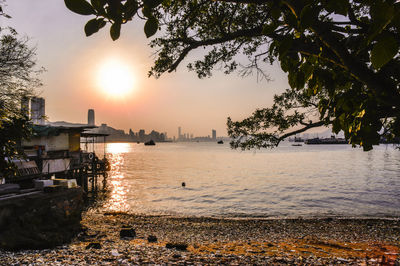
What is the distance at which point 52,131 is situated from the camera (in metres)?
24.6

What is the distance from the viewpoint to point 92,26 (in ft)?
4.56

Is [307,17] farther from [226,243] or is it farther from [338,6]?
[226,243]

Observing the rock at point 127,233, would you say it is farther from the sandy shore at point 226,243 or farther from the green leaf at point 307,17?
the green leaf at point 307,17

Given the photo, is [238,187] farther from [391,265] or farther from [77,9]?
[77,9]

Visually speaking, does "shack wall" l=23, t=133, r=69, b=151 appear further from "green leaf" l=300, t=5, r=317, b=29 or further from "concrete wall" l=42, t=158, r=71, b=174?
"green leaf" l=300, t=5, r=317, b=29

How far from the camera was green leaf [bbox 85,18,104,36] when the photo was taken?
1367mm

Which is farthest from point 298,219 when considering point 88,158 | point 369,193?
point 88,158

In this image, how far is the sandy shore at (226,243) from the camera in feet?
23.2

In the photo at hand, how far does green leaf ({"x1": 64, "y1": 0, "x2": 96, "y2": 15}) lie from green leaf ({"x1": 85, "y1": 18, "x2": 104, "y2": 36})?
0.12m

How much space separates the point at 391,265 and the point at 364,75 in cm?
814

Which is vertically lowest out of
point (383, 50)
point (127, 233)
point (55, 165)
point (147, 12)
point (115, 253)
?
point (127, 233)

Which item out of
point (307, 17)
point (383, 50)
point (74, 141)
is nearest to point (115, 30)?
point (307, 17)

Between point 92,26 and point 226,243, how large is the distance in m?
11.5

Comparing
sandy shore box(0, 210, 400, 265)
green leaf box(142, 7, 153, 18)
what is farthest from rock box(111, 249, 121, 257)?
green leaf box(142, 7, 153, 18)
